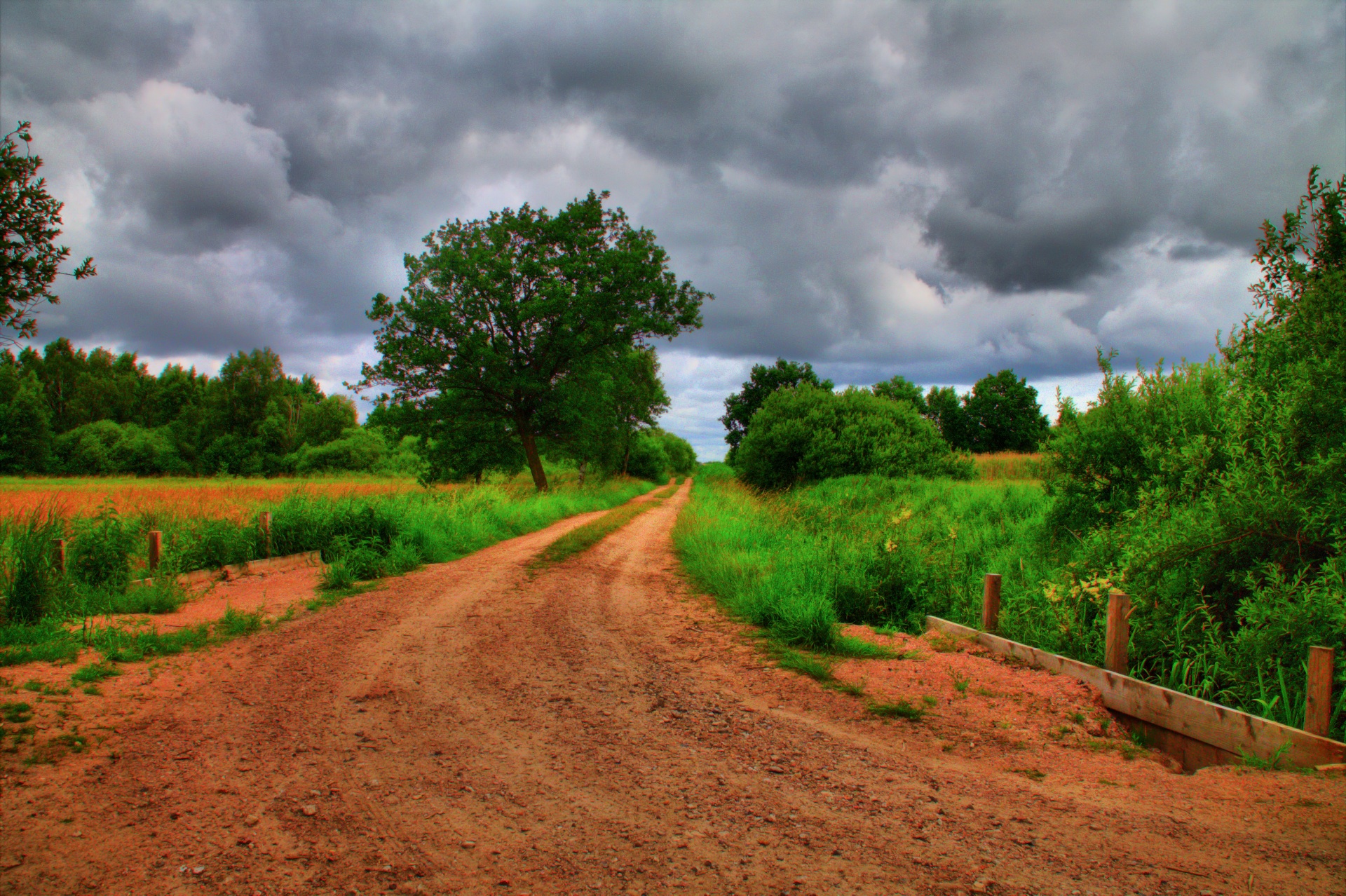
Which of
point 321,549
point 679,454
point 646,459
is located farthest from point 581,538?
point 679,454

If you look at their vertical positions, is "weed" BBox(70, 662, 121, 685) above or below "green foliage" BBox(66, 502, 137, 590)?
below

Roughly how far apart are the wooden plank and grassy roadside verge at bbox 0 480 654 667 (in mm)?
9361

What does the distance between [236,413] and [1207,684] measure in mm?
74324

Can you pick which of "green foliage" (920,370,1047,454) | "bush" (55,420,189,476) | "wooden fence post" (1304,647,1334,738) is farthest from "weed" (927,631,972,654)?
"bush" (55,420,189,476)

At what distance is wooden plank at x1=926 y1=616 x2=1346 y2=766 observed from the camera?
13.9ft

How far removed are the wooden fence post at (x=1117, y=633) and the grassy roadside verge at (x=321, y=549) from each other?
9567 mm

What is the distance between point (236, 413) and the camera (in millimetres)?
60781

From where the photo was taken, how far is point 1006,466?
1109 inches

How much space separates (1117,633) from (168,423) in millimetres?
85546

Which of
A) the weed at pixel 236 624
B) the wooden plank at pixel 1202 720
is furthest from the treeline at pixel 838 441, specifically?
the weed at pixel 236 624

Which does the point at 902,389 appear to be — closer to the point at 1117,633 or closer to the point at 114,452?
the point at 1117,633

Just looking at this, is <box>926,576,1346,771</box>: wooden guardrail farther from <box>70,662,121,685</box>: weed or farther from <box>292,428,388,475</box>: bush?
<box>292,428,388,475</box>: bush

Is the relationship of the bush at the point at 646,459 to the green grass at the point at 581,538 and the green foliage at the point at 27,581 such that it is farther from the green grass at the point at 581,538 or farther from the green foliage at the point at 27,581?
the green foliage at the point at 27,581

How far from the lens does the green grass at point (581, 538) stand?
41.3 feet
